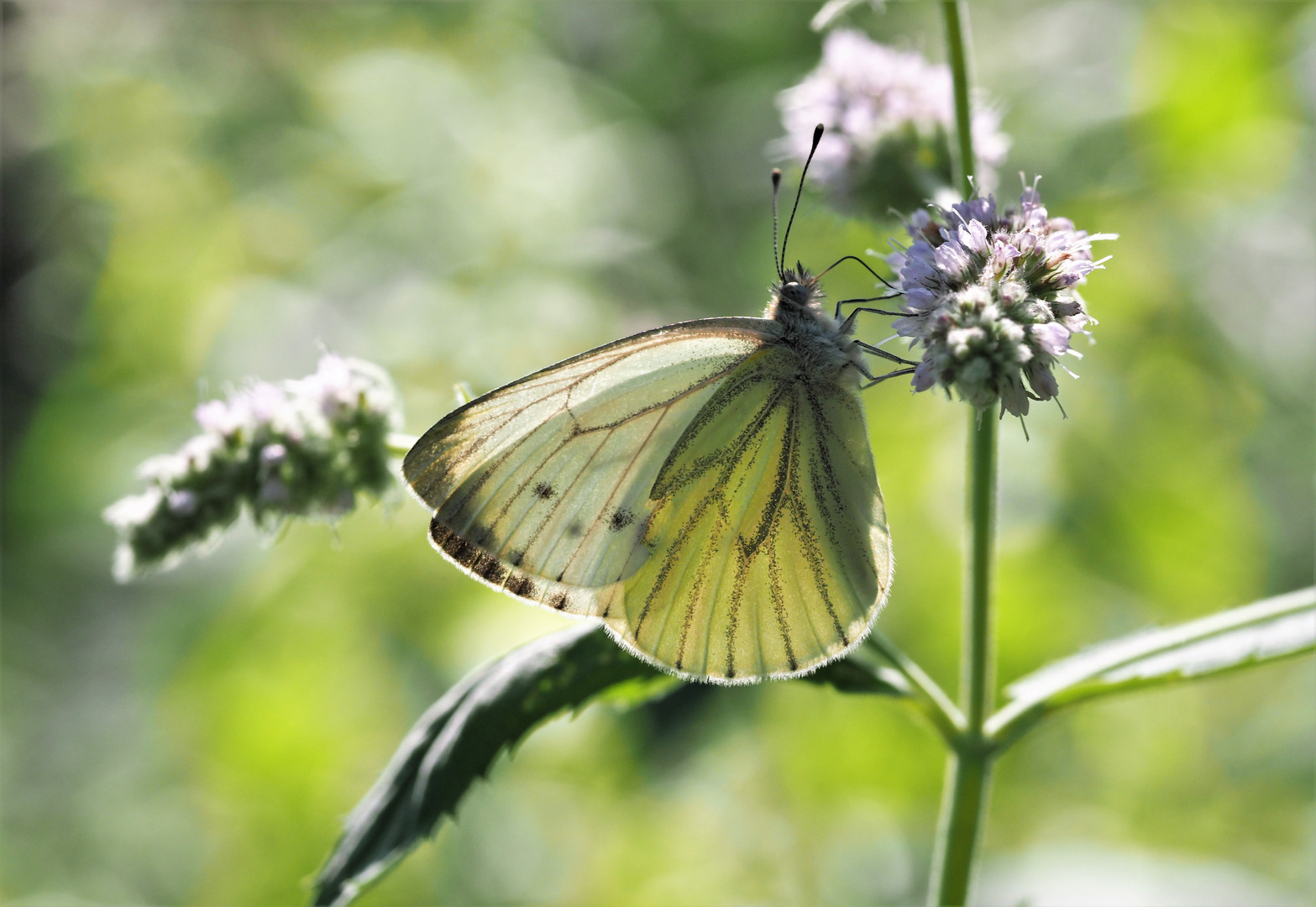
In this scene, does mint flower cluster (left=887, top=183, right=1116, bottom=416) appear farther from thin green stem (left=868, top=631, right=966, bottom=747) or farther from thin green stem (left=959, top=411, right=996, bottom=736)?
thin green stem (left=868, top=631, right=966, bottom=747)

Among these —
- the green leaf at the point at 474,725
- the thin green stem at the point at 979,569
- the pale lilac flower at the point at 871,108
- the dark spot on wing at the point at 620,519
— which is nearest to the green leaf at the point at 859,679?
the green leaf at the point at 474,725

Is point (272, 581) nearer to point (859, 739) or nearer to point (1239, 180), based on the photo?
point (859, 739)

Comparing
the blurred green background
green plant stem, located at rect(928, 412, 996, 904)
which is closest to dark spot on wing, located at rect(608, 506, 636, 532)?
the blurred green background

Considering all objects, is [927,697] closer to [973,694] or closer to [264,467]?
[973,694]

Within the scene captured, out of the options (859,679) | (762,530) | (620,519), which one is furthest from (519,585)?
(859,679)

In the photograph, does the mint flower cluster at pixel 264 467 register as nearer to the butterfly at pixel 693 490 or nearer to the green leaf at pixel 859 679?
the butterfly at pixel 693 490

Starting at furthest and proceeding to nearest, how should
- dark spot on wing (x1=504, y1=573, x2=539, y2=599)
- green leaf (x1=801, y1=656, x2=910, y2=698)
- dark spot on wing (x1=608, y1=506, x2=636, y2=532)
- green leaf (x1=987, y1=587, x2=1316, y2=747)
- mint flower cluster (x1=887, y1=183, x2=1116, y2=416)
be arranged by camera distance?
1. dark spot on wing (x1=608, y1=506, x2=636, y2=532)
2. dark spot on wing (x1=504, y1=573, x2=539, y2=599)
3. green leaf (x1=801, y1=656, x2=910, y2=698)
4. green leaf (x1=987, y1=587, x2=1316, y2=747)
5. mint flower cluster (x1=887, y1=183, x2=1116, y2=416)

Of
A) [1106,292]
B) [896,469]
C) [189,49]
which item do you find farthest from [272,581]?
[189,49]
